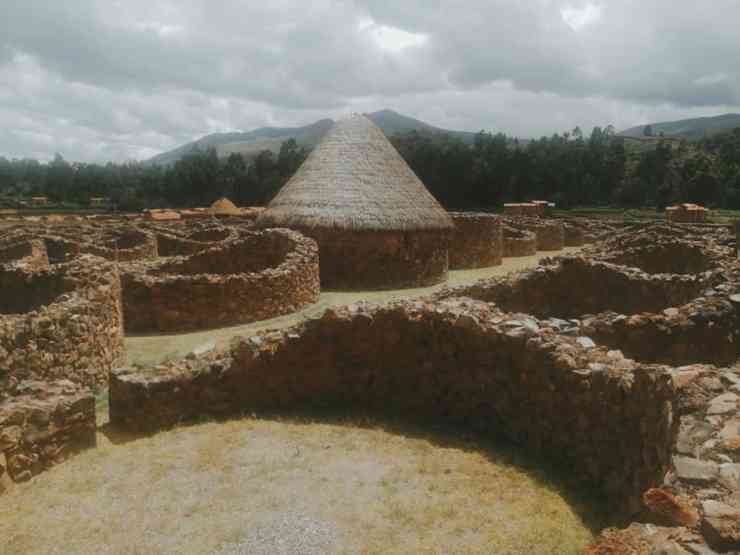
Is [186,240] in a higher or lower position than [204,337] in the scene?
higher

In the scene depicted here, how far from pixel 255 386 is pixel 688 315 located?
20.3 ft

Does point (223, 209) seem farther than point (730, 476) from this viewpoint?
Yes

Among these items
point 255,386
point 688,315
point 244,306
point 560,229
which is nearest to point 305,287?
point 244,306

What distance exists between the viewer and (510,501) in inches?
222

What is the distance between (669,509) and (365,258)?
52.7ft

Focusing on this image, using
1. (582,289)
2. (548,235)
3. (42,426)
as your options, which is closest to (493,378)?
(42,426)

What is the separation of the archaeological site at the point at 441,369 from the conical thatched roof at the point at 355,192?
4.11 m

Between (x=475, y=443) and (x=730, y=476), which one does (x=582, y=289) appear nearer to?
(x=475, y=443)

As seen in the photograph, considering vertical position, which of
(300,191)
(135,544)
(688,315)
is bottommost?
(135,544)

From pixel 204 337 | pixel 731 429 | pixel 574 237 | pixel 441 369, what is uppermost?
pixel 731 429

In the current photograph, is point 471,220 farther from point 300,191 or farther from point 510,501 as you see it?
point 510,501

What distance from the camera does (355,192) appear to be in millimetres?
20547

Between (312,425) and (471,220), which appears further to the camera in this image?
(471,220)

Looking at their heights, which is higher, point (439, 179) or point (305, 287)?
point (439, 179)
